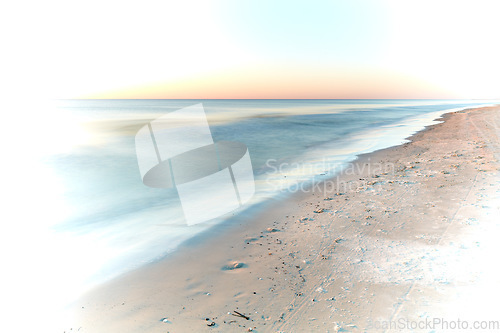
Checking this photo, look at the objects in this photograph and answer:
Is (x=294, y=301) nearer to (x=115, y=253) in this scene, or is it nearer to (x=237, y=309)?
(x=237, y=309)

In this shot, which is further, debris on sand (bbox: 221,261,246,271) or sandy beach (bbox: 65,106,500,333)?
debris on sand (bbox: 221,261,246,271)

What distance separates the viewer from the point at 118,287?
3.77m

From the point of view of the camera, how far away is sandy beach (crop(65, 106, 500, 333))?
2.87 meters

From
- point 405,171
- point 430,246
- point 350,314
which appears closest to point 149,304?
point 350,314

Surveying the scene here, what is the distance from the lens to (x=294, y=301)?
3160mm

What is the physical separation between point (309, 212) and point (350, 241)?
1.47m

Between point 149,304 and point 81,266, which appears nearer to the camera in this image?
point 149,304

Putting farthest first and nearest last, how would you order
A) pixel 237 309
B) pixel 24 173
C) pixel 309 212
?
pixel 24 173 < pixel 309 212 < pixel 237 309

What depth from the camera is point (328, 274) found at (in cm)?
364

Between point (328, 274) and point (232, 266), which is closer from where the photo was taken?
point (328, 274)

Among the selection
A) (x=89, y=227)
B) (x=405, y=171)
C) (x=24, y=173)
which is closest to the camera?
(x=89, y=227)

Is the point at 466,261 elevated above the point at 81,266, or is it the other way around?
the point at 466,261

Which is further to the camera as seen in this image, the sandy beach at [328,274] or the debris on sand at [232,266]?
the debris on sand at [232,266]

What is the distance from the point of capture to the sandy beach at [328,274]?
9.40ft
